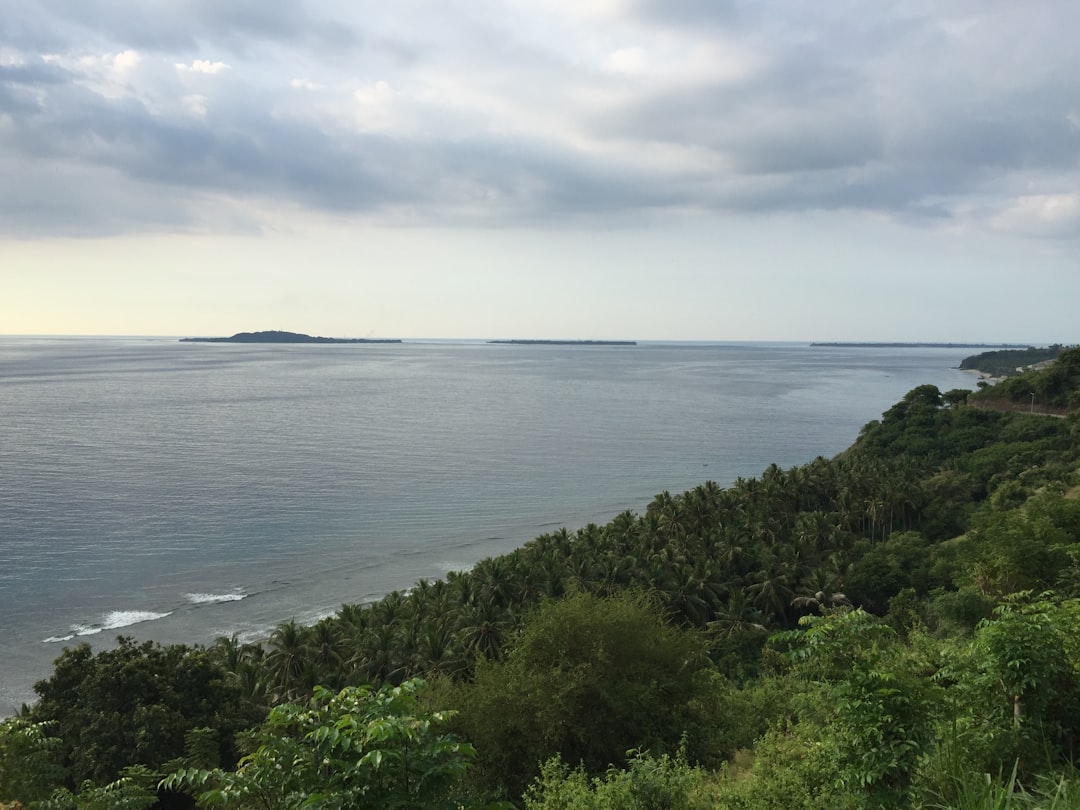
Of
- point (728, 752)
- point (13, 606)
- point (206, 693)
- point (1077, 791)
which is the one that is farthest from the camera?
point (13, 606)

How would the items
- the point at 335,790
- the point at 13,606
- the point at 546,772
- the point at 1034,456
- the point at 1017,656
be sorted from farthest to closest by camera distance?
the point at 1034,456 → the point at 13,606 → the point at 546,772 → the point at 1017,656 → the point at 335,790

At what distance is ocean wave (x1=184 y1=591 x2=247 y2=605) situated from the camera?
6006 centimetres

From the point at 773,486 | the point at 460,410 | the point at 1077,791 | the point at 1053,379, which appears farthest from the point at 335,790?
the point at 460,410

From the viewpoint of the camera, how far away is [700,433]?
137 metres

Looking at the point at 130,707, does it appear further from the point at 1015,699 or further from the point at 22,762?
the point at 1015,699

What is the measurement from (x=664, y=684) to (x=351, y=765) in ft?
52.1

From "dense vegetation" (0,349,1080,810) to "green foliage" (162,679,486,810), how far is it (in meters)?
0.04

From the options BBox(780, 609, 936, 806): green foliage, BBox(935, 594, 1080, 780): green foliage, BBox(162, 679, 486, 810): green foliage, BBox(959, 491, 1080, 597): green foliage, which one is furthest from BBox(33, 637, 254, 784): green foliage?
BBox(959, 491, 1080, 597): green foliage

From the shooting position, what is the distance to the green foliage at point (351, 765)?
7723mm

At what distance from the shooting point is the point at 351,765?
26.1 ft

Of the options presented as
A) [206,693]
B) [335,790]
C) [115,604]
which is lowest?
[115,604]

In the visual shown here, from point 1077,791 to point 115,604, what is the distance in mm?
67089

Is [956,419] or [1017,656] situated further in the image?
[956,419]

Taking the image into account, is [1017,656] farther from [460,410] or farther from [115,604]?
[460,410]
